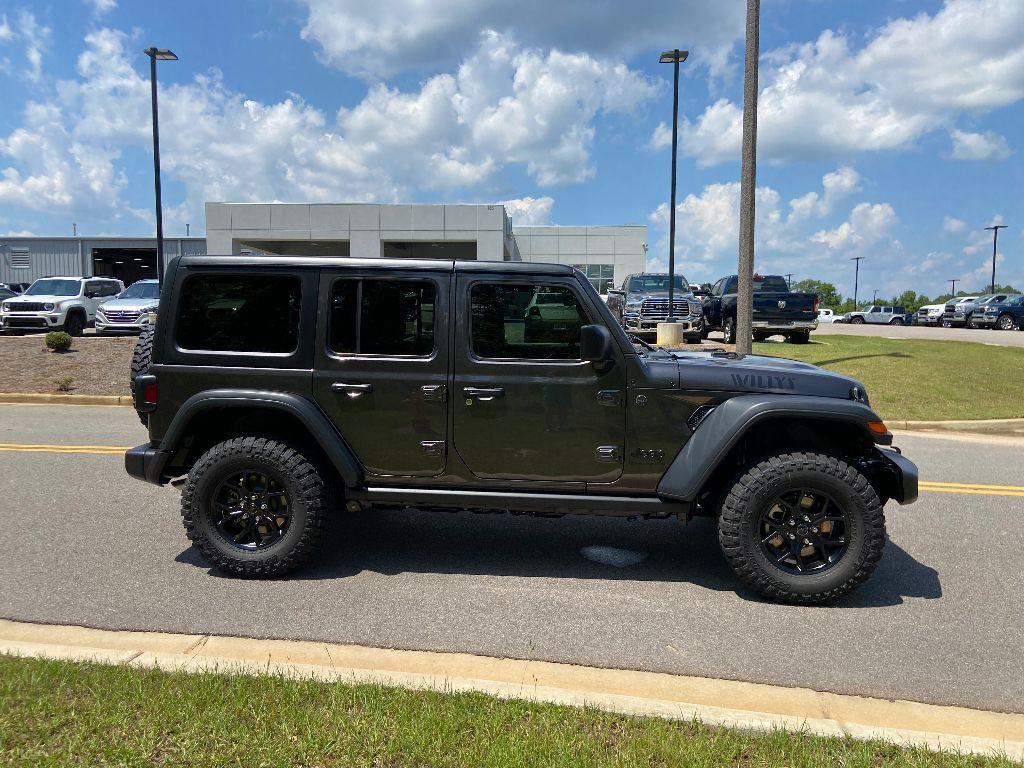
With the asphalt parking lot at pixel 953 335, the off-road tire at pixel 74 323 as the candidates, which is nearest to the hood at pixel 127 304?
the off-road tire at pixel 74 323

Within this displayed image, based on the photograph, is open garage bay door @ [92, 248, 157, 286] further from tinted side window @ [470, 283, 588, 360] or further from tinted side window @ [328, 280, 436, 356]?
tinted side window @ [470, 283, 588, 360]

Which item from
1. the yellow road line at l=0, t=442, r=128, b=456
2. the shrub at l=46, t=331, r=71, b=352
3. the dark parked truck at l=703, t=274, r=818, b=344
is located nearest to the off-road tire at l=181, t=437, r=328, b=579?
the yellow road line at l=0, t=442, r=128, b=456

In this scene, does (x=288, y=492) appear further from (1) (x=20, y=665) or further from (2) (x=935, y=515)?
(2) (x=935, y=515)

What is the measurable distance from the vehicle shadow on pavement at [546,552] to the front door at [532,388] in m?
0.85

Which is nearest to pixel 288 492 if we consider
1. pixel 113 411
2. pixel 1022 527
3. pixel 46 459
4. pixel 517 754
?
pixel 517 754

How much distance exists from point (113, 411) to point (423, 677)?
1037cm

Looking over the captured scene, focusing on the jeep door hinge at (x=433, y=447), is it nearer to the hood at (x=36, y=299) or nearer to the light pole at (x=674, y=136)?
the light pole at (x=674, y=136)

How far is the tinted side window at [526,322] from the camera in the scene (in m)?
4.21

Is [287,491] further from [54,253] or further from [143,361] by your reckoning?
[54,253]

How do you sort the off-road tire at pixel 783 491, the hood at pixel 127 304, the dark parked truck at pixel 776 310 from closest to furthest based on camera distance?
the off-road tire at pixel 783 491 → the dark parked truck at pixel 776 310 → the hood at pixel 127 304

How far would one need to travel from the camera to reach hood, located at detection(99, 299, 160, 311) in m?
20.9

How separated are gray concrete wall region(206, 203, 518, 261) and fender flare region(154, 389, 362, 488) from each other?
33.0m

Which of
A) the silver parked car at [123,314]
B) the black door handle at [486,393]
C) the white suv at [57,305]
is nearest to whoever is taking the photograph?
the black door handle at [486,393]

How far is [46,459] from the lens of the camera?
7.62 m
